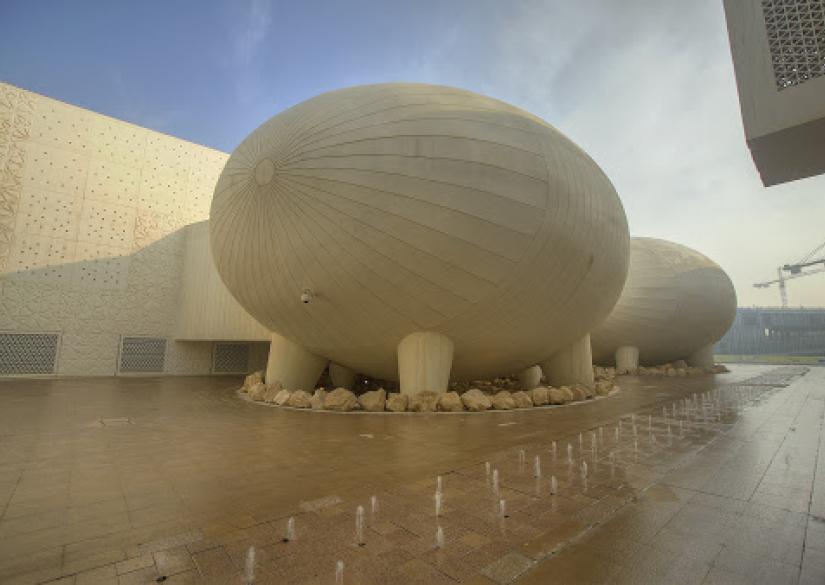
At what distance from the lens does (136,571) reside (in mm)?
3002

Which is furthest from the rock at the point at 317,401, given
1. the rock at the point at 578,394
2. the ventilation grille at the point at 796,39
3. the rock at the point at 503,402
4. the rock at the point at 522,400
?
the ventilation grille at the point at 796,39

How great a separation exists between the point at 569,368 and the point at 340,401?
9474 millimetres

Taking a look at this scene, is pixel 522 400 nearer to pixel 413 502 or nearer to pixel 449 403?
pixel 449 403

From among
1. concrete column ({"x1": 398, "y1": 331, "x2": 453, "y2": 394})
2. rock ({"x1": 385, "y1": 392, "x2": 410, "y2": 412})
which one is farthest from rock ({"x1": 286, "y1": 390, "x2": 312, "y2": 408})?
concrete column ({"x1": 398, "y1": 331, "x2": 453, "y2": 394})

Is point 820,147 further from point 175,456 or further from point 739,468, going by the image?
point 175,456

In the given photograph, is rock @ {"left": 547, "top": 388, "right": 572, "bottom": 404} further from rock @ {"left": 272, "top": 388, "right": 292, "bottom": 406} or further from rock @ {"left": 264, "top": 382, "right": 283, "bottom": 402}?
rock @ {"left": 264, "top": 382, "right": 283, "bottom": 402}

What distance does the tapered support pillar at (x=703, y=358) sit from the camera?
3034cm

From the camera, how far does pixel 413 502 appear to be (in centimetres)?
444

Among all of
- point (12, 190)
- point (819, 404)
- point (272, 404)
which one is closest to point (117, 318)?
point (12, 190)

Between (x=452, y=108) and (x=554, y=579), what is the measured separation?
985 cm

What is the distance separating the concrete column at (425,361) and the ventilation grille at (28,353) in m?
20.6

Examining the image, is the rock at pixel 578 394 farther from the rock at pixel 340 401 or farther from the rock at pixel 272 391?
the rock at pixel 272 391

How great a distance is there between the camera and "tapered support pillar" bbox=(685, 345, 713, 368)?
99.5 ft

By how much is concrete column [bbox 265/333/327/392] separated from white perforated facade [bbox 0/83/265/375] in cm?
981
